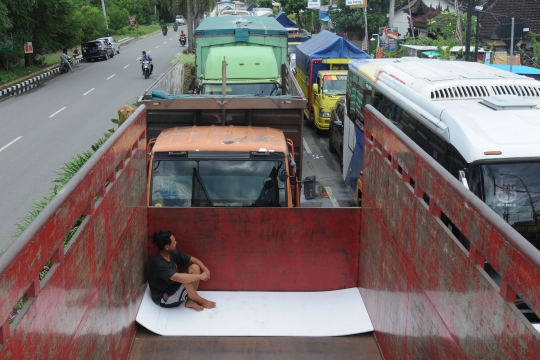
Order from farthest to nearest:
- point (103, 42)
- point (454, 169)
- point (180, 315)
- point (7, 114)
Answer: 1. point (103, 42)
2. point (7, 114)
3. point (454, 169)
4. point (180, 315)

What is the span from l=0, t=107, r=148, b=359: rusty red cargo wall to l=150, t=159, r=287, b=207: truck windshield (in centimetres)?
65

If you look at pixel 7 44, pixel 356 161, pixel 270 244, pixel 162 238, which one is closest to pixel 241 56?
pixel 356 161

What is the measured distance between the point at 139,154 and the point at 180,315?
1605 mm

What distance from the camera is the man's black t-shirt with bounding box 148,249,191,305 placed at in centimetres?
650

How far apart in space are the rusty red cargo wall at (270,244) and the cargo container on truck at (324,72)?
519 inches

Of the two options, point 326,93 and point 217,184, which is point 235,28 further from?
point 217,184

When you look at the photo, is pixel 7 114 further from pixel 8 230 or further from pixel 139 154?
pixel 139 154

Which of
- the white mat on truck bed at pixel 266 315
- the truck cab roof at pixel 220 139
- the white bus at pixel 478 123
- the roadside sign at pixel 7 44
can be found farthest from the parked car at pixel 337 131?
the roadside sign at pixel 7 44

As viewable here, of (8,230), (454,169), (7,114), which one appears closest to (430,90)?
(454,169)

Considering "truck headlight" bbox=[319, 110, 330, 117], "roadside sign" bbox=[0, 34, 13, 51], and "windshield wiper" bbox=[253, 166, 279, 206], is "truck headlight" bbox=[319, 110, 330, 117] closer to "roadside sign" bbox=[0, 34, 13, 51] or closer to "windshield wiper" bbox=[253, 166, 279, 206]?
"windshield wiper" bbox=[253, 166, 279, 206]

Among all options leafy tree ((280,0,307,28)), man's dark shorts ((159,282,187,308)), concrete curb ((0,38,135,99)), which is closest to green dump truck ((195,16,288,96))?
man's dark shorts ((159,282,187,308))

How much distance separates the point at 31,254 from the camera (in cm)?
337

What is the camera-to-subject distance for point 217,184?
7.49 metres

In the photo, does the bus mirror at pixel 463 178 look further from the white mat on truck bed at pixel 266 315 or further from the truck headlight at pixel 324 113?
the truck headlight at pixel 324 113
